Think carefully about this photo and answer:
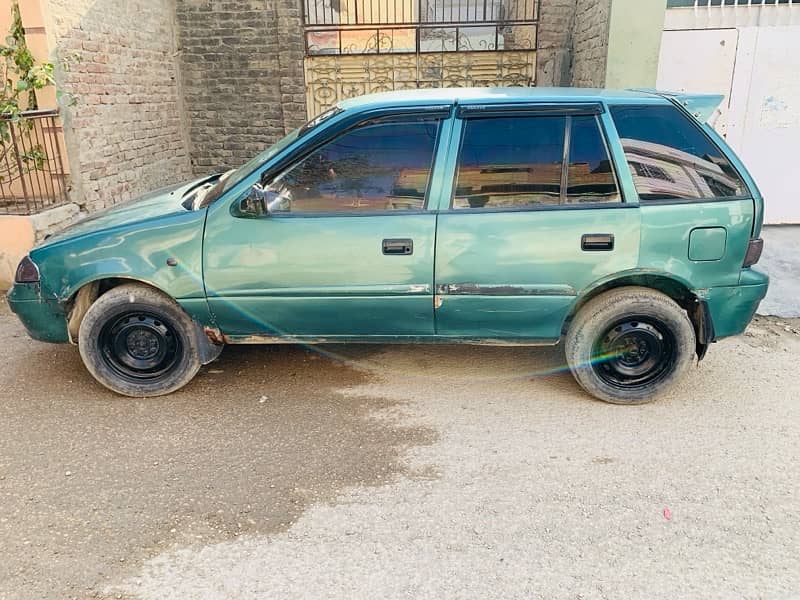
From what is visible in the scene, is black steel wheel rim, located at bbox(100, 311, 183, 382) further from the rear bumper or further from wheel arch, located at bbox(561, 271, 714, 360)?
the rear bumper

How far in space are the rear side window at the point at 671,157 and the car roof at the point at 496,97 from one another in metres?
0.13

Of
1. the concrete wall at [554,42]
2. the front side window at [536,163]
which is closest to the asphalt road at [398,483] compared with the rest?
the front side window at [536,163]

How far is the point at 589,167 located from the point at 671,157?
49 centimetres

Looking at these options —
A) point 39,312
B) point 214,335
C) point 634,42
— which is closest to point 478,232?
point 214,335

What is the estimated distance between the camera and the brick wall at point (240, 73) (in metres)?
9.13

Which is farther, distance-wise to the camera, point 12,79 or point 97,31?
point 97,31

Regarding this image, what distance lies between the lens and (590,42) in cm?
776

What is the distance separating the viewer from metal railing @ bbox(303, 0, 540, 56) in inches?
354

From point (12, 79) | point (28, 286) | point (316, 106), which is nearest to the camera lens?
point (28, 286)

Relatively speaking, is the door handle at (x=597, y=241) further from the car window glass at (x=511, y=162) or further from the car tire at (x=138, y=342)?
the car tire at (x=138, y=342)

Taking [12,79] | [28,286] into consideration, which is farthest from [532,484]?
[12,79]

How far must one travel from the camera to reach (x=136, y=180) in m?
8.23

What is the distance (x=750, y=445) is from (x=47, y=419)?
4064 mm

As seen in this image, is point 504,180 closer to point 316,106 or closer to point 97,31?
point 97,31
